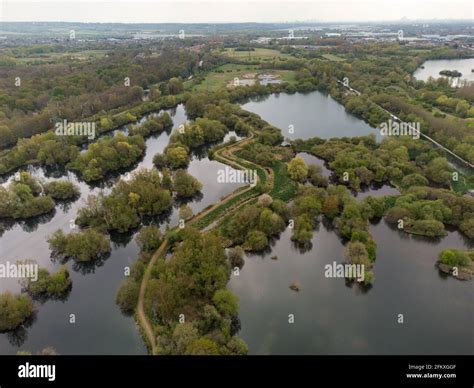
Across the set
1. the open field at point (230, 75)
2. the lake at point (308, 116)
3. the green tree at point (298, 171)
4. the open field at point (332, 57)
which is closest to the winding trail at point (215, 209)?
the green tree at point (298, 171)

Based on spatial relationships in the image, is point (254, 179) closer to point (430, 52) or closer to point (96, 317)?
point (96, 317)

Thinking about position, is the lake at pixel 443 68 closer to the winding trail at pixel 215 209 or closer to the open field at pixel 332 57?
the open field at pixel 332 57

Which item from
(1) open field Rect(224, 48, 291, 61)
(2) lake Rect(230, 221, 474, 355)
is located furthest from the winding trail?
(1) open field Rect(224, 48, 291, 61)

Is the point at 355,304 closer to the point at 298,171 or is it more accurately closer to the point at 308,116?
the point at 298,171

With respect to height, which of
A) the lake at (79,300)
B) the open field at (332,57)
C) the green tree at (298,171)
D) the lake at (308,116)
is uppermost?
the open field at (332,57)

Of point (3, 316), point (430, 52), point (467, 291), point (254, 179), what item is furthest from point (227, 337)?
point (430, 52)

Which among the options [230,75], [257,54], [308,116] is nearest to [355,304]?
[308,116]
